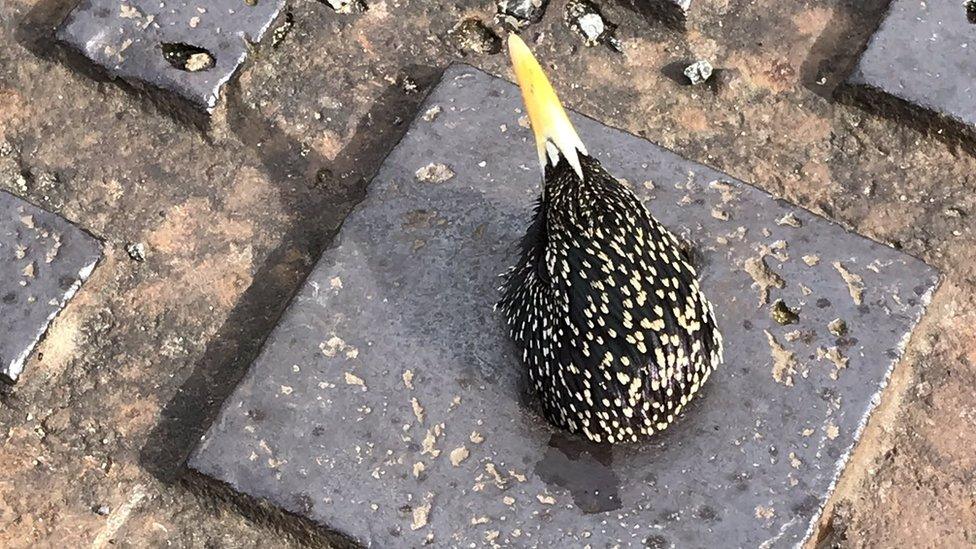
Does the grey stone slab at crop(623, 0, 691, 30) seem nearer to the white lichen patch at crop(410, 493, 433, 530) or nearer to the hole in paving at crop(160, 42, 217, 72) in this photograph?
the hole in paving at crop(160, 42, 217, 72)

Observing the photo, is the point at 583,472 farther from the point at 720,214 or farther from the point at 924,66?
the point at 924,66

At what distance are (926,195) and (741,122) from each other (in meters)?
0.56

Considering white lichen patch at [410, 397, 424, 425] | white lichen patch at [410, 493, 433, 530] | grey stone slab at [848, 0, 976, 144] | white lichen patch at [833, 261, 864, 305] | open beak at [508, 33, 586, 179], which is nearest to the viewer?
open beak at [508, 33, 586, 179]

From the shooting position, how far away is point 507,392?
307cm

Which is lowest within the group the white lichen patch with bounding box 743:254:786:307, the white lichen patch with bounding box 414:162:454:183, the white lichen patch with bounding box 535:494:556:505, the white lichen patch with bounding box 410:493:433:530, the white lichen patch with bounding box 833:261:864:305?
the white lichen patch with bounding box 410:493:433:530

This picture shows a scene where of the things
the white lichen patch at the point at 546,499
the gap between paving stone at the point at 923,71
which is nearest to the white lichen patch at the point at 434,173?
the white lichen patch at the point at 546,499

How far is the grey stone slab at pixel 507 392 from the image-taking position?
2930 millimetres

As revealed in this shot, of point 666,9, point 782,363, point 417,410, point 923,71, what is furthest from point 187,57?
point 923,71

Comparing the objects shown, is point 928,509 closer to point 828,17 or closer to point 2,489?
point 828,17

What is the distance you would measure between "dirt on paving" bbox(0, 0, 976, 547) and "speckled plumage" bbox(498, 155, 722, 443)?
62 centimetres

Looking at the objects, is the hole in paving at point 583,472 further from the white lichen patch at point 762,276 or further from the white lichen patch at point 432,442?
the white lichen patch at point 762,276

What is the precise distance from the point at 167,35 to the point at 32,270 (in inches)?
32.0

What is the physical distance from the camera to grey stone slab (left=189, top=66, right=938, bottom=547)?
9.61 ft

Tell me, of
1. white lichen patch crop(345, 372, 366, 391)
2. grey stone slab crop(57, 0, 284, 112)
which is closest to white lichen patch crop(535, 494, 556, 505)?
white lichen patch crop(345, 372, 366, 391)
